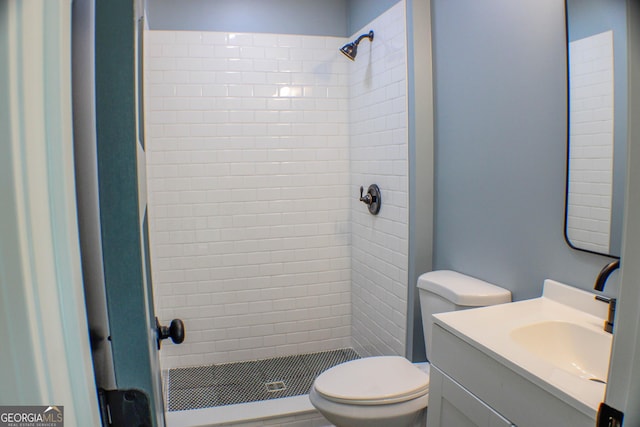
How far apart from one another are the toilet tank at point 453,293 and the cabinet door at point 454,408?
1.11ft

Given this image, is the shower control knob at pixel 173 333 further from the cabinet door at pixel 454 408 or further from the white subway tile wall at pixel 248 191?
the white subway tile wall at pixel 248 191

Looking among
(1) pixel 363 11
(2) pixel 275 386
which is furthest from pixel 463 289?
(1) pixel 363 11

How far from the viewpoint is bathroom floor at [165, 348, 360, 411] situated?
2527 mm

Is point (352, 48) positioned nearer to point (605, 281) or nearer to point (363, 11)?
point (363, 11)

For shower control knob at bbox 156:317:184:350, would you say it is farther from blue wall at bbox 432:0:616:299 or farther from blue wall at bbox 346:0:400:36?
blue wall at bbox 346:0:400:36

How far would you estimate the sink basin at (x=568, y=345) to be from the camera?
126 cm

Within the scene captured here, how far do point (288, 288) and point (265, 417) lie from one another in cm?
91

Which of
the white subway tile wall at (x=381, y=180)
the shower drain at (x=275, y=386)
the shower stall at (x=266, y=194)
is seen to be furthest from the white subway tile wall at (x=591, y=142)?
the shower drain at (x=275, y=386)

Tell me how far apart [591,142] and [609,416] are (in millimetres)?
952

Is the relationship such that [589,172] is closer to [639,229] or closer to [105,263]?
[639,229]

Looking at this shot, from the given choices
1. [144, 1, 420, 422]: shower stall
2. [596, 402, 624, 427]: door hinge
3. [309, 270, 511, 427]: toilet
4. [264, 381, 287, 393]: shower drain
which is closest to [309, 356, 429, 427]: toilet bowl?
[309, 270, 511, 427]: toilet

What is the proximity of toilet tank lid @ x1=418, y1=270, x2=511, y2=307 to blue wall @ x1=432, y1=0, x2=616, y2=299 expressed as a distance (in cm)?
5

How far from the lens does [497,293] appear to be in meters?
1.73

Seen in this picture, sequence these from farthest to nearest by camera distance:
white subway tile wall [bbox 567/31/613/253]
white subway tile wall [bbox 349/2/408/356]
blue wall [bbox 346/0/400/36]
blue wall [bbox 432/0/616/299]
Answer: blue wall [bbox 346/0/400/36] → white subway tile wall [bbox 349/2/408/356] → blue wall [bbox 432/0/616/299] → white subway tile wall [bbox 567/31/613/253]
